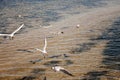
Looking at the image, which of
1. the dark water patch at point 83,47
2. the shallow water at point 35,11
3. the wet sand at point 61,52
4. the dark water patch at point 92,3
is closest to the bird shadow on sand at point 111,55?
the wet sand at point 61,52

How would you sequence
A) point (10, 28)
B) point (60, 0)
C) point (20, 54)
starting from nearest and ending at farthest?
point (20, 54) → point (10, 28) → point (60, 0)

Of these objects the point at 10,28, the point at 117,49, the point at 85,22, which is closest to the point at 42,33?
the point at 10,28

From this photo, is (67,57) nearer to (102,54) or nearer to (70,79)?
(102,54)

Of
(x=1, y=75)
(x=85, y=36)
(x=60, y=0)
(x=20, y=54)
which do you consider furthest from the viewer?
(x=60, y=0)

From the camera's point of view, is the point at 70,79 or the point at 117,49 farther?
the point at 117,49

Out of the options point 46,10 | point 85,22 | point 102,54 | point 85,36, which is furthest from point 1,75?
point 46,10

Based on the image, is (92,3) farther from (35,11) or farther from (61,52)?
(61,52)
